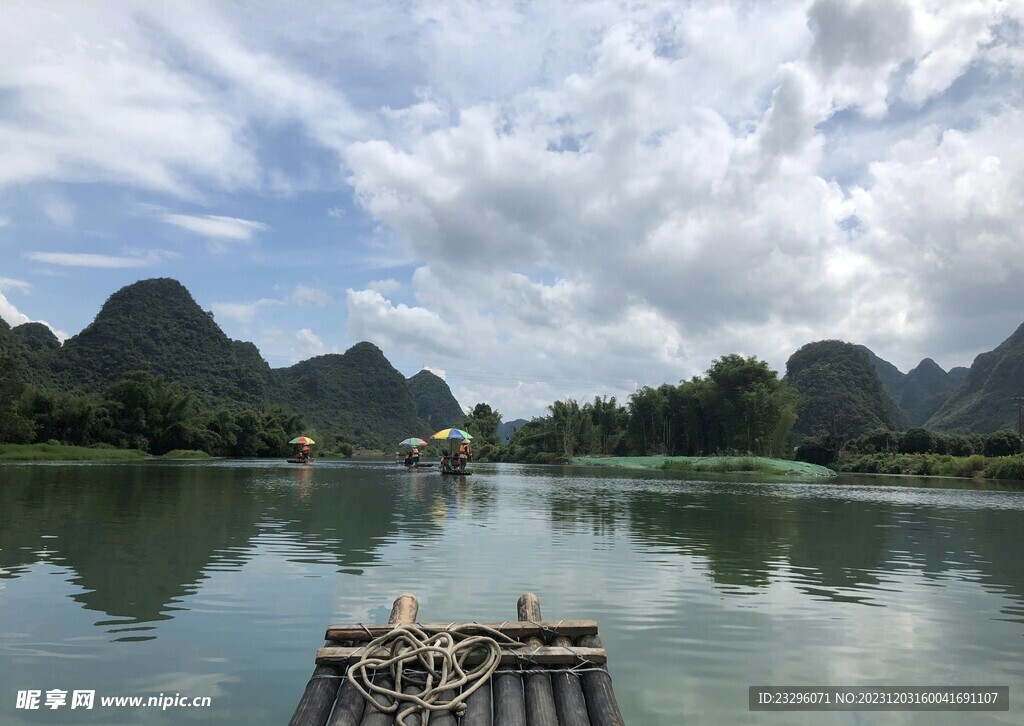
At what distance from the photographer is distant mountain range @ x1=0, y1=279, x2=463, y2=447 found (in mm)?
76000

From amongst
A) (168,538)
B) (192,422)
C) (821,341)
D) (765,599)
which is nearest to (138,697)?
(765,599)

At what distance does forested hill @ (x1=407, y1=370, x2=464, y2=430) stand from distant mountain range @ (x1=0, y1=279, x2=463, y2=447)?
99.9 feet

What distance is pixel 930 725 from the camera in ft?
15.4

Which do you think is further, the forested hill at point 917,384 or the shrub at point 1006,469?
the forested hill at point 917,384

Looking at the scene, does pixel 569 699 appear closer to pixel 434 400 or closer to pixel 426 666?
pixel 426 666

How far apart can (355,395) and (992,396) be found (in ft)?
353

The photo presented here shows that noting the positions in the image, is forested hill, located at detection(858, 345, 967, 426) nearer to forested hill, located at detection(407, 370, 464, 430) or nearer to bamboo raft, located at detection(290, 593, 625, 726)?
forested hill, located at detection(407, 370, 464, 430)

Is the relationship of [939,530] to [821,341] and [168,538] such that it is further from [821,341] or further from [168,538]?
[821,341]

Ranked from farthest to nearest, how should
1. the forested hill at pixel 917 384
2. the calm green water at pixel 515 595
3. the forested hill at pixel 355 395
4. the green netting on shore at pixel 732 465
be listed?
the forested hill at pixel 917 384 < the forested hill at pixel 355 395 < the green netting on shore at pixel 732 465 < the calm green water at pixel 515 595

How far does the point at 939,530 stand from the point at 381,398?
13187 cm

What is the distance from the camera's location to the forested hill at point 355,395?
120188 mm

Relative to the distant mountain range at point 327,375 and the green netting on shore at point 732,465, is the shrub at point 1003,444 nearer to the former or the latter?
the green netting on shore at point 732,465

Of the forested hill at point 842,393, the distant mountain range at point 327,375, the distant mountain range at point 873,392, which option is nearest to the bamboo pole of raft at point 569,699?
the distant mountain range at point 327,375

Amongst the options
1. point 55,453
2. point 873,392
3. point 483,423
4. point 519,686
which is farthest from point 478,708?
point 873,392
